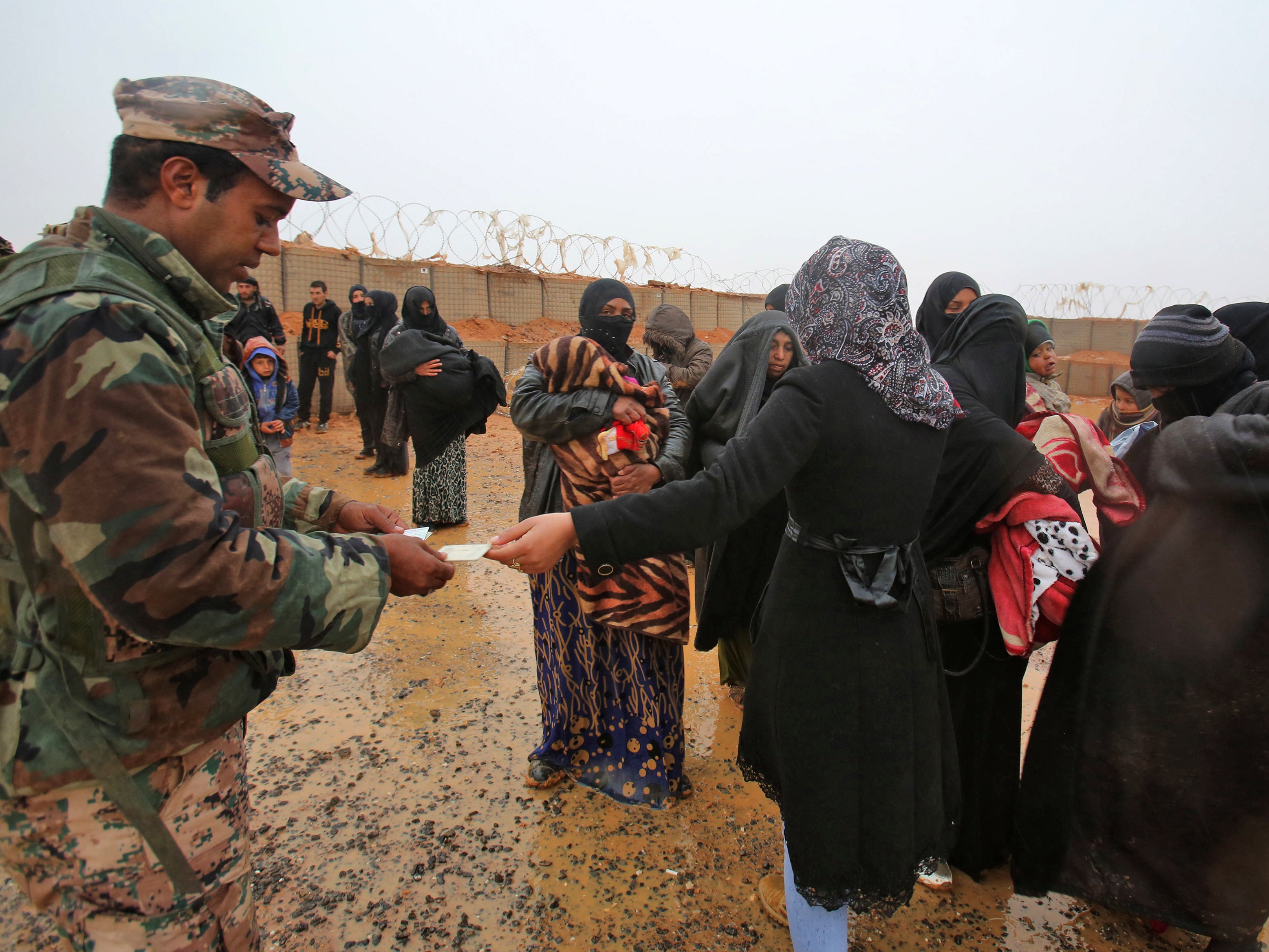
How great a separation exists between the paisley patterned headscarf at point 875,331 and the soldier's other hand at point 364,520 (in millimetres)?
1056

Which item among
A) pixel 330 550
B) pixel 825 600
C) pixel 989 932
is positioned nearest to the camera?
pixel 330 550

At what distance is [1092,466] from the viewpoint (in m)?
2.15

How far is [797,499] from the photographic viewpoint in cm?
160

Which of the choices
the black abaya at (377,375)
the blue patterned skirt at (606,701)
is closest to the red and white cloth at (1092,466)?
the blue patterned skirt at (606,701)

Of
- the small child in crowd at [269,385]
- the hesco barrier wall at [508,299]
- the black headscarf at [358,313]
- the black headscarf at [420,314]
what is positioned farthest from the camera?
the hesco barrier wall at [508,299]

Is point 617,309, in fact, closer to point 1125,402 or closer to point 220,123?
point 220,123

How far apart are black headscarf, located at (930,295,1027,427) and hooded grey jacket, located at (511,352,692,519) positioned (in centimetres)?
104

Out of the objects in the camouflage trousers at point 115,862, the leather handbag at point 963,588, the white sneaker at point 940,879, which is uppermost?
the leather handbag at point 963,588

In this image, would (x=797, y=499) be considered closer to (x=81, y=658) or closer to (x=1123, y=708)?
(x=1123, y=708)

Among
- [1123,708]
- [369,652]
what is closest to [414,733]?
[369,652]

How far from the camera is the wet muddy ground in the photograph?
2076 millimetres

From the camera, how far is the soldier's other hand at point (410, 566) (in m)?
Result: 1.32

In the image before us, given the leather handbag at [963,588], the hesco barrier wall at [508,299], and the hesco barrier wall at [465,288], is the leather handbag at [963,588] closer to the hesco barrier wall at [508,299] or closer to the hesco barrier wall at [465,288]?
the hesco barrier wall at [508,299]

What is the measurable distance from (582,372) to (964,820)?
6.63ft
